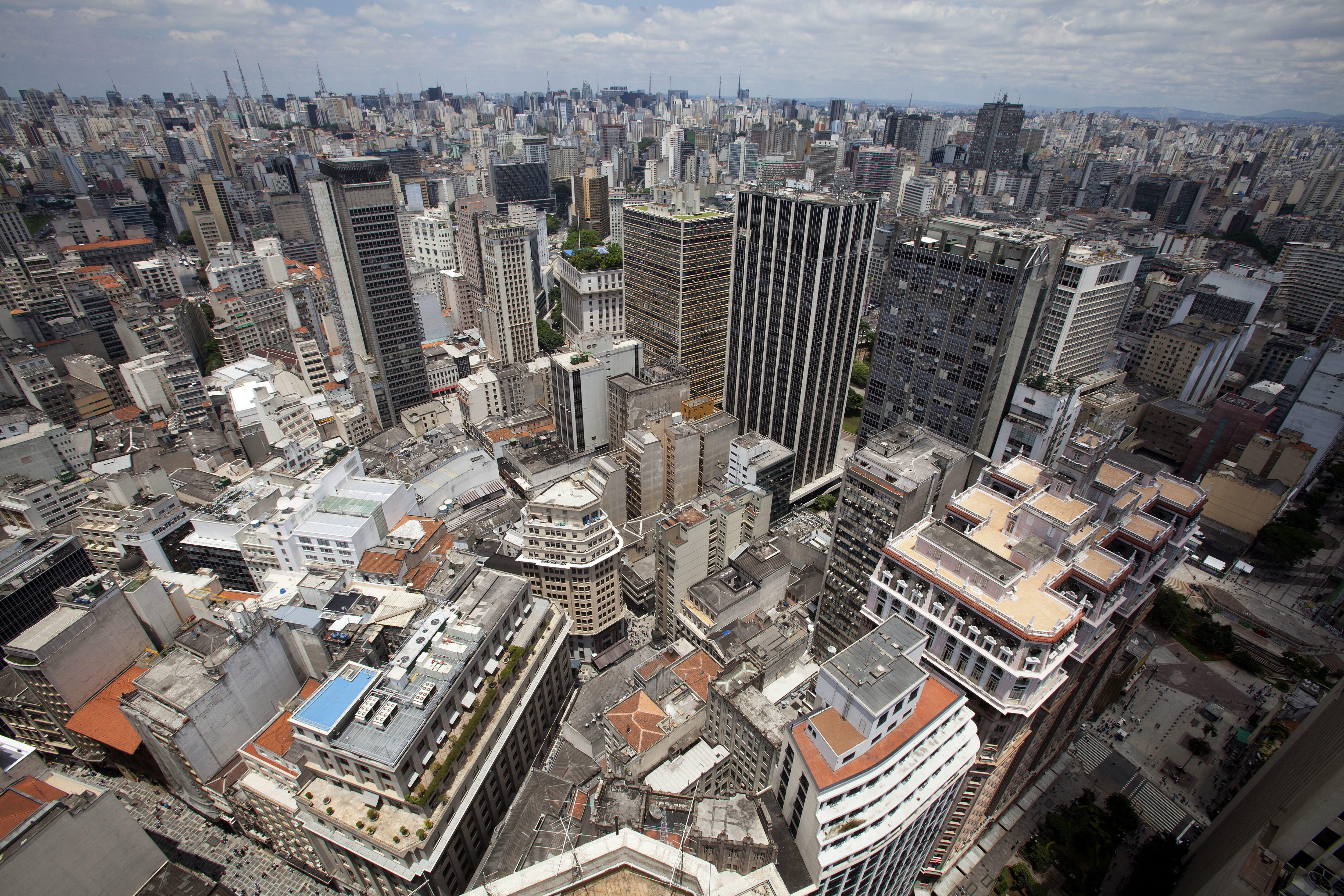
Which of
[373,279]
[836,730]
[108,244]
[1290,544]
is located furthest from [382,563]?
[108,244]

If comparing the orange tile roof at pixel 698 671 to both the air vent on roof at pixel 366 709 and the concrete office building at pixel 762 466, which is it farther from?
the concrete office building at pixel 762 466

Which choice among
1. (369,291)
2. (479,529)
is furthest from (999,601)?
(369,291)

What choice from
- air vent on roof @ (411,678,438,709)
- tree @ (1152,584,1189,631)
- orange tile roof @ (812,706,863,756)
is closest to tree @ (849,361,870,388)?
tree @ (1152,584,1189,631)

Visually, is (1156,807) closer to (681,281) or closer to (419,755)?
(419,755)

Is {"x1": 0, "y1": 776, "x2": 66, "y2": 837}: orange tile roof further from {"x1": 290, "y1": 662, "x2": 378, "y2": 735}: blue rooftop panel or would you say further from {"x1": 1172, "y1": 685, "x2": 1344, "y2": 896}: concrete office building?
{"x1": 1172, "y1": 685, "x2": 1344, "y2": 896}: concrete office building

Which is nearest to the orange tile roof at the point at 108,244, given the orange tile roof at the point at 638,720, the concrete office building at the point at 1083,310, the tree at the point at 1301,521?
the orange tile roof at the point at 638,720

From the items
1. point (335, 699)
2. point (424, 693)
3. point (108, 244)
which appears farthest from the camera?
point (108, 244)
